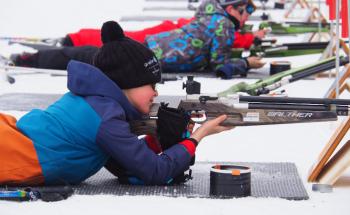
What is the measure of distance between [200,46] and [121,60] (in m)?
5.08

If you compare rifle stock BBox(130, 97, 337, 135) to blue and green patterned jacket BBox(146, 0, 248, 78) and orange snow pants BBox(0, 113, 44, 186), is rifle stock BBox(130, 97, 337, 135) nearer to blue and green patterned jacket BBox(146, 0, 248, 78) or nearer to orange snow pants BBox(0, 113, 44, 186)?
orange snow pants BBox(0, 113, 44, 186)

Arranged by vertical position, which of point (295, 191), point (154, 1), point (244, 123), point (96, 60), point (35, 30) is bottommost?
point (154, 1)

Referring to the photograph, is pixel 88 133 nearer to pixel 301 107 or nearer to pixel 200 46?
pixel 301 107

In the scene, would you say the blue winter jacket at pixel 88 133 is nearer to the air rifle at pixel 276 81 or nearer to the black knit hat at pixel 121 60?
the black knit hat at pixel 121 60

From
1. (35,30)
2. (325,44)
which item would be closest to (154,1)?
(35,30)

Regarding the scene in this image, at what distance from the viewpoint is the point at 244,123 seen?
449 centimetres

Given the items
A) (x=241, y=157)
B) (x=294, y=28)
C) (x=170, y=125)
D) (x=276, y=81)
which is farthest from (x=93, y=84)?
(x=294, y=28)

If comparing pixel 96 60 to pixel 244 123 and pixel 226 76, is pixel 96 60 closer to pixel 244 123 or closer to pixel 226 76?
pixel 244 123

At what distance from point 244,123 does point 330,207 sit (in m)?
0.57

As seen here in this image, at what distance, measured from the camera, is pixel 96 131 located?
422 cm

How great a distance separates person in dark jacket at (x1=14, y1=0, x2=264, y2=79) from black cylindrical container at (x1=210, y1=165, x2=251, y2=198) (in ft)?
16.5

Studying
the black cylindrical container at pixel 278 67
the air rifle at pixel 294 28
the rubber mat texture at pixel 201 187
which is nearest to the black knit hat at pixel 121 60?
the rubber mat texture at pixel 201 187

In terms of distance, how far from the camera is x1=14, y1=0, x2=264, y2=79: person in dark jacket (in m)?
9.40

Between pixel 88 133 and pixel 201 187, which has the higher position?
pixel 88 133
